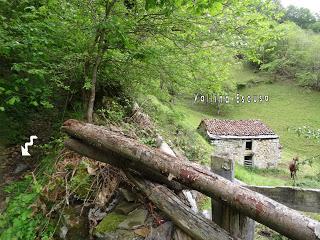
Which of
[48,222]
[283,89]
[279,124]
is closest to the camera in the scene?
[48,222]

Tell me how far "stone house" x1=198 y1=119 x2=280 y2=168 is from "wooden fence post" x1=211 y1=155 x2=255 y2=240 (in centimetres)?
2497

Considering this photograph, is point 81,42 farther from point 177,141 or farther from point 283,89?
point 283,89

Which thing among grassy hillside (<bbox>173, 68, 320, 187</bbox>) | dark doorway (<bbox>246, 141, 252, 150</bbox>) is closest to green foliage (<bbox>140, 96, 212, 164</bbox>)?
dark doorway (<bbox>246, 141, 252, 150</bbox>)

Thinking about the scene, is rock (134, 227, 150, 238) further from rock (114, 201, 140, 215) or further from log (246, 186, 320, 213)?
log (246, 186, 320, 213)

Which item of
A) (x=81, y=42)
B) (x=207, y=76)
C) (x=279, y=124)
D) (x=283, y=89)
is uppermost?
(x=81, y=42)

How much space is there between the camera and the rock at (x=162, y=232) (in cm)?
337

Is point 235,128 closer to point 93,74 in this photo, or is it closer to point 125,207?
point 93,74

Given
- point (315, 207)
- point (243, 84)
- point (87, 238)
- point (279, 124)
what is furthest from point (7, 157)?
point (243, 84)

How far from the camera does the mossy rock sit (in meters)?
3.68

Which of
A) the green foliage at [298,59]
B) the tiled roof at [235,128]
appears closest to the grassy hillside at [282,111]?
the green foliage at [298,59]

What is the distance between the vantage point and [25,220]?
4.65m

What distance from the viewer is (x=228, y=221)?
294 centimetres

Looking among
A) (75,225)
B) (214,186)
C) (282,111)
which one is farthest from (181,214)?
(282,111)

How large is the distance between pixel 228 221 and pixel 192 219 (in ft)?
1.10
